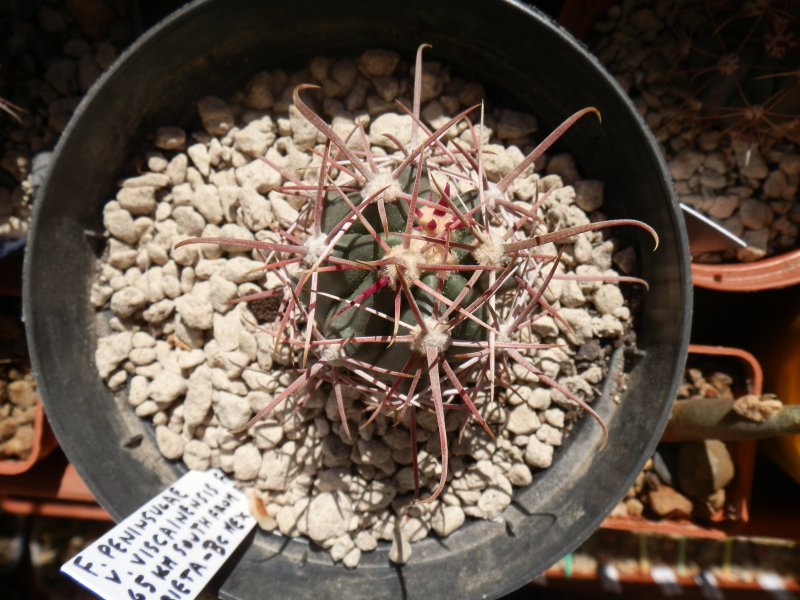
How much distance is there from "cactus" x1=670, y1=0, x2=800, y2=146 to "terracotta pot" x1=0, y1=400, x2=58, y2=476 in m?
1.32

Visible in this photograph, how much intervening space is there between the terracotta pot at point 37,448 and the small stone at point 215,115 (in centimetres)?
58

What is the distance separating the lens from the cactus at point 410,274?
0.69 m

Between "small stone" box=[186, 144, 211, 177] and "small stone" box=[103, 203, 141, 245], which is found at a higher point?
"small stone" box=[186, 144, 211, 177]

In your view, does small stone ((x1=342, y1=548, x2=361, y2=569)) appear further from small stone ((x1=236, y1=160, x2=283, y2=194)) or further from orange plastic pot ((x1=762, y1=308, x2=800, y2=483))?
orange plastic pot ((x1=762, y1=308, x2=800, y2=483))

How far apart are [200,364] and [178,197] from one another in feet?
0.92

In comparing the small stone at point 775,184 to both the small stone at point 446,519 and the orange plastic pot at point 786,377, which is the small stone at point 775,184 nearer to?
the orange plastic pot at point 786,377

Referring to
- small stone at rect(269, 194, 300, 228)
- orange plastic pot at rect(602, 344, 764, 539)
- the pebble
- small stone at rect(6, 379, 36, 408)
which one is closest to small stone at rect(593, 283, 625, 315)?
the pebble

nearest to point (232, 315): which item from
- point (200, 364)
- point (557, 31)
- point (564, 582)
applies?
point (200, 364)

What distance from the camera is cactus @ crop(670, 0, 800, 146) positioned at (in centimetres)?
106

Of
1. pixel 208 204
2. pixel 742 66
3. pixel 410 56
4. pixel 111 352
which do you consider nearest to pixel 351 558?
pixel 111 352

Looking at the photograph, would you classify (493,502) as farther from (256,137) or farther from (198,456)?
(256,137)

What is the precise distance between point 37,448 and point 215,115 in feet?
2.25

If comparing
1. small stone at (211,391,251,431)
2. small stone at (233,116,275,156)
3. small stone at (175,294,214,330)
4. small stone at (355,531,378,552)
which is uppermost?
small stone at (233,116,275,156)

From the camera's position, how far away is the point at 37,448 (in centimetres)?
113
